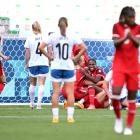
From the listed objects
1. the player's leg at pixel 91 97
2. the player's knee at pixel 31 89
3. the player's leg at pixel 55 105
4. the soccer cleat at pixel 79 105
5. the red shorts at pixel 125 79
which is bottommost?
the soccer cleat at pixel 79 105

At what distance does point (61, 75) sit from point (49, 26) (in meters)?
8.58

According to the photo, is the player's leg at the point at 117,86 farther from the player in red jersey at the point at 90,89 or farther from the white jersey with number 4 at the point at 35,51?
the white jersey with number 4 at the point at 35,51

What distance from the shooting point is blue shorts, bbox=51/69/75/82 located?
1422cm

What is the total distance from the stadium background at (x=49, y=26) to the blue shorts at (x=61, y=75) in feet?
21.4

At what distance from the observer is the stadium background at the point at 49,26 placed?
21.0 m

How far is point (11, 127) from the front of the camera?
12703mm

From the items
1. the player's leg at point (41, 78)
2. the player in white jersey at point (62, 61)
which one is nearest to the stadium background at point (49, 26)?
the player's leg at point (41, 78)

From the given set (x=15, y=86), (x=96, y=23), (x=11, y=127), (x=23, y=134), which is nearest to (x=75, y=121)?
(x=11, y=127)

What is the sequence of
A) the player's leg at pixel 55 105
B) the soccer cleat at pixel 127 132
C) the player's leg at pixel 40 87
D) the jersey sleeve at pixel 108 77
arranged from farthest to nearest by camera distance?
the player's leg at pixel 40 87 → the jersey sleeve at pixel 108 77 → the player's leg at pixel 55 105 → the soccer cleat at pixel 127 132

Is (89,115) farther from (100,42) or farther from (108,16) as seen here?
(108,16)

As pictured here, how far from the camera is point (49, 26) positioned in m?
22.7

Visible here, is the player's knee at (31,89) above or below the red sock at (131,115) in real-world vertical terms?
below

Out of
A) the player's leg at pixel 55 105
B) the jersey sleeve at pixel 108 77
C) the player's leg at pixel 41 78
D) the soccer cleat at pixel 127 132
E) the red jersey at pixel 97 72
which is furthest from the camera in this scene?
the red jersey at pixel 97 72

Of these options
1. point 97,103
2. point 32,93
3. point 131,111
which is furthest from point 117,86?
point 97,103
